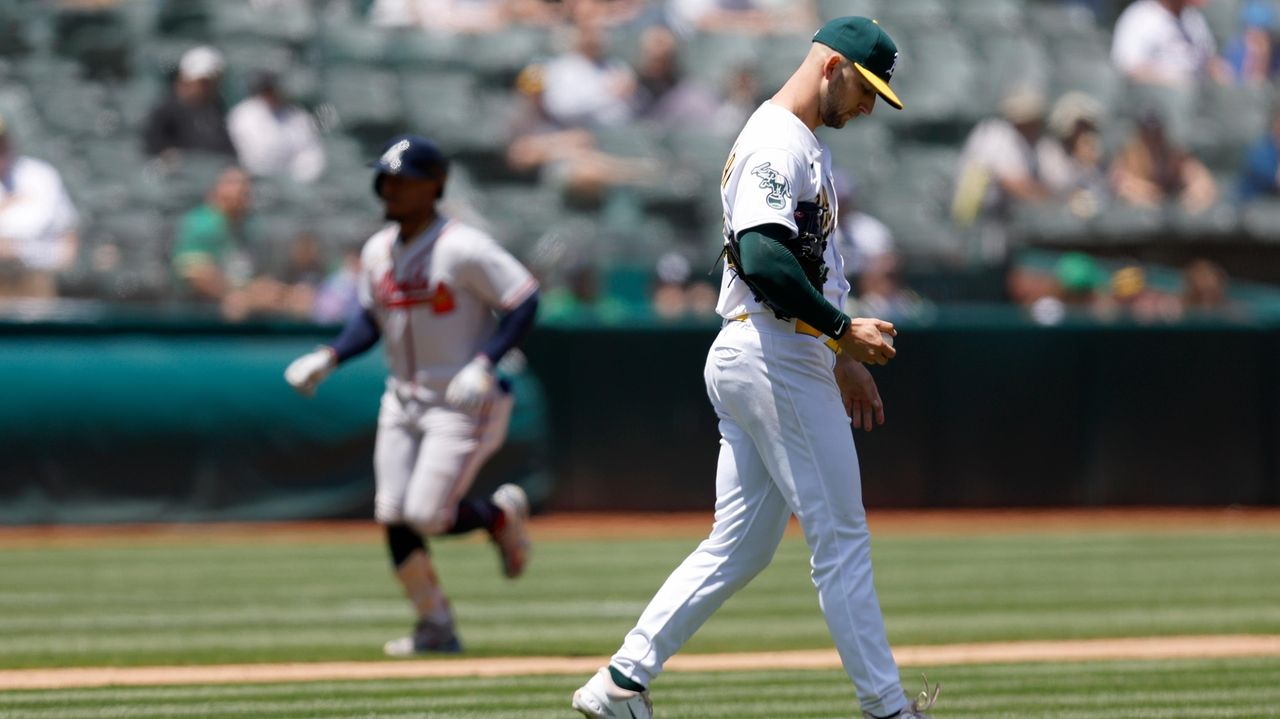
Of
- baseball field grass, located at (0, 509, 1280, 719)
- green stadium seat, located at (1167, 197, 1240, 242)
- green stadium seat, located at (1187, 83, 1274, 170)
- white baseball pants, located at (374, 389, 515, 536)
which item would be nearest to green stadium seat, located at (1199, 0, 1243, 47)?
green stadium seat, located at (1187, 83, 1274, 170)

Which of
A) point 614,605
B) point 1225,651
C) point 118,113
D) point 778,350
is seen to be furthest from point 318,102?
point 778,350

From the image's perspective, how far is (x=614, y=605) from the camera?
30.1 ft

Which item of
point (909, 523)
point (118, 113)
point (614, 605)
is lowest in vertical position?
point (909, 523)

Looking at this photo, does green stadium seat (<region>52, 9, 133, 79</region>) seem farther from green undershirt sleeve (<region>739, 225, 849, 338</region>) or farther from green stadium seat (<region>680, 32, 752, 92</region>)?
green undershirt sleeve (<region>739, 225, 849, 338</region>)

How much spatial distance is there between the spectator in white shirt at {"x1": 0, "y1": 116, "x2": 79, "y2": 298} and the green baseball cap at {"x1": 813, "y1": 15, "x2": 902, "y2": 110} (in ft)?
29.6

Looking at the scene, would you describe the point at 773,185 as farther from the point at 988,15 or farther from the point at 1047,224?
the point at 988,15

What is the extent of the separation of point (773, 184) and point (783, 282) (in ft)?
0.92

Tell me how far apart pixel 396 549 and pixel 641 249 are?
6694mm

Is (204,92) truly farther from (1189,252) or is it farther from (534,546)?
(1189,252)

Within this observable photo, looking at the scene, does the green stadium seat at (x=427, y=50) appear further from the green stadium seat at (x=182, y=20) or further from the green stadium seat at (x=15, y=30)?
the green stadium seat at (x=15, y=30)

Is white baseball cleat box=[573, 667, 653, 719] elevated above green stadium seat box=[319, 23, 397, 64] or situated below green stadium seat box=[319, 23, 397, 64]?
below

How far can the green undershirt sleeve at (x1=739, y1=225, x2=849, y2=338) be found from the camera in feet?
15.4

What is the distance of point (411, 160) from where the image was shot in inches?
295

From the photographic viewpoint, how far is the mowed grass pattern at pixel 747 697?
5895 mm
